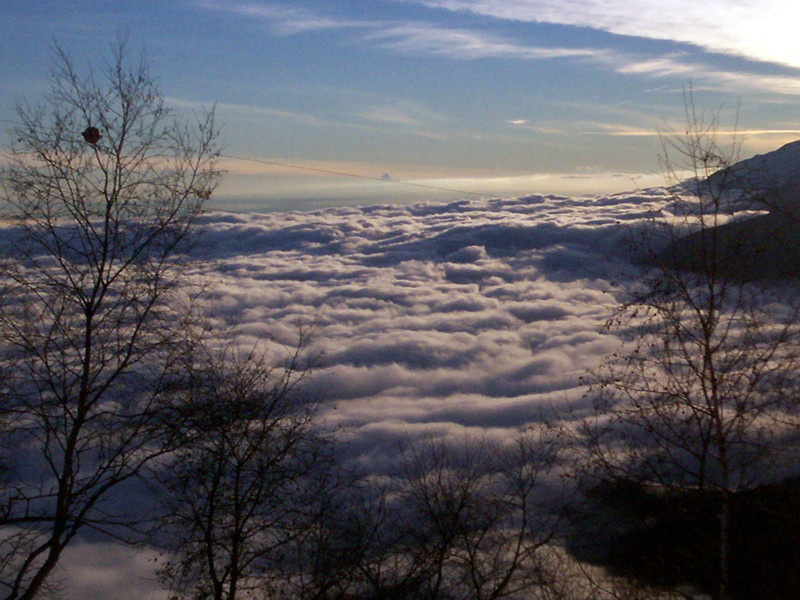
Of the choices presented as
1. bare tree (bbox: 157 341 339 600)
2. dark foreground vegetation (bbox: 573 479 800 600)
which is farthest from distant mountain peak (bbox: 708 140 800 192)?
Result: bare tree (bbox: 157 341 339 600)

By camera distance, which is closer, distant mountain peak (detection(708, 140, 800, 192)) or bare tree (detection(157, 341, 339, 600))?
distant mountain peak (detection(708, 140, 800, 192))

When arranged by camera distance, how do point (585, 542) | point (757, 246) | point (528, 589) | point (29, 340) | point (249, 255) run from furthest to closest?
1. point (249, 255)
2. point (585, 542)
3. point (528, 589)
4. point (29, 340)
5. point (757, 246)

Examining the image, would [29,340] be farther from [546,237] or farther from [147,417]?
[546,237]

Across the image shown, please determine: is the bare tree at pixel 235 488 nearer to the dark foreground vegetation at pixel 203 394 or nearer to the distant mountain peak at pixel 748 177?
the dark foreground vegetation at pixel 203 394

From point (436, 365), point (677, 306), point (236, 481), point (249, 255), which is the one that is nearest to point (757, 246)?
point (677, 306)

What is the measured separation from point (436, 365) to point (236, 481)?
91.5 metres

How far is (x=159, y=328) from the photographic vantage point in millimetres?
12602

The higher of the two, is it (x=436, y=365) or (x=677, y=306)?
(x=677, y=306)

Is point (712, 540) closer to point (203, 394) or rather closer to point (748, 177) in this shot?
point (748, 177)

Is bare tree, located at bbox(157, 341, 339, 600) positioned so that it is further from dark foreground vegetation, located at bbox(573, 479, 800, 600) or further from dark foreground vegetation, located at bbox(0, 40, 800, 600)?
dark foreground vegetation, located at bbox(573, 479, 800, 600)

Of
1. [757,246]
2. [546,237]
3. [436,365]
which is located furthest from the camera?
[546,237]

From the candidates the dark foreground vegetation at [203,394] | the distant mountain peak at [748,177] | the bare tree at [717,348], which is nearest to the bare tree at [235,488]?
the dark foreground vegetation at [203,394]

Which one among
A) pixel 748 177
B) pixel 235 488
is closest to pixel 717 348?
pixel 748 177

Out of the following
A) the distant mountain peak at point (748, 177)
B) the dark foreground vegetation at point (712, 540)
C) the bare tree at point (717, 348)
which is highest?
the distant mountain peak at point (748, 177)
